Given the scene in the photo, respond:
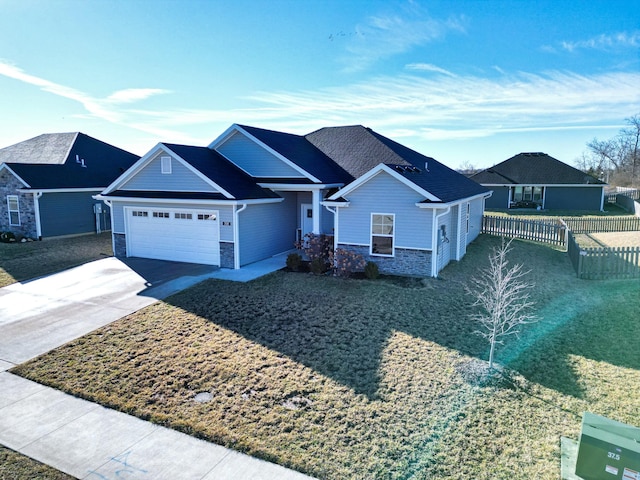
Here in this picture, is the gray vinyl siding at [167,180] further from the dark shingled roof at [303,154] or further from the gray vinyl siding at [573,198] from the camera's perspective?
the gray vinyl siding at [573,198]

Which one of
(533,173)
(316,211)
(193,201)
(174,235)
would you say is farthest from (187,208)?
(533,173)

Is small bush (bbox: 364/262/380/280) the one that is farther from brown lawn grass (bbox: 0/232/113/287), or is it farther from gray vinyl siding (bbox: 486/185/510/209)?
gray vinyl siding (bbox: 486/185/510/209)

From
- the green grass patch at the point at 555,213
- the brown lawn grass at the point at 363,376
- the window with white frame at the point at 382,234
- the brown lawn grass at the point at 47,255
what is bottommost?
the brown lawn grass at the point at 363,376

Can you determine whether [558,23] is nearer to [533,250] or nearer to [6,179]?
[533,250]

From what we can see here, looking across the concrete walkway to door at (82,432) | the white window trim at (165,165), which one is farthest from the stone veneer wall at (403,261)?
the white window trim at (165,165)

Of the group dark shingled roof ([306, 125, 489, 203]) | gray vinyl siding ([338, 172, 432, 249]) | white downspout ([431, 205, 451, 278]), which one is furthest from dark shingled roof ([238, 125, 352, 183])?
white downspout ([431, 205, 451, 278])

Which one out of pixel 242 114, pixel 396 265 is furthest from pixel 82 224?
pixel 396 265
